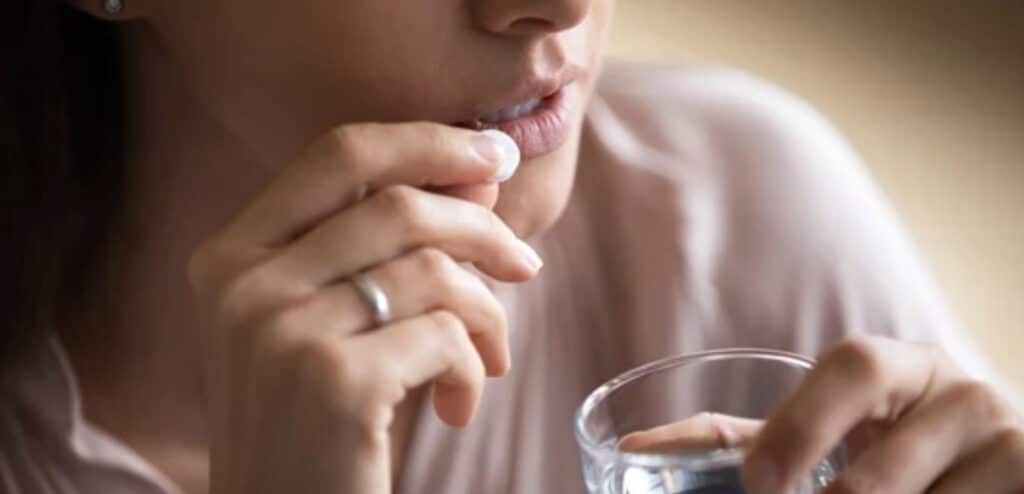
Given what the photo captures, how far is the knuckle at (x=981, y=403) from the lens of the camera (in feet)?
2.29

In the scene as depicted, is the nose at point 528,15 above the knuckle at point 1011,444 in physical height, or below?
above

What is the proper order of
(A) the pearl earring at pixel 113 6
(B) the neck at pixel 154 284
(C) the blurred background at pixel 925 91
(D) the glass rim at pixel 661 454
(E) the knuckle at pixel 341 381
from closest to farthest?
(D) the glass rim at pixel 661 454 → (E) the knuckle at pixel 341 381 → (A) the pearl earring at pixel 113 6 → (B) the neck at pixel 154 284 → (C) the blurred background at pixel 925 91

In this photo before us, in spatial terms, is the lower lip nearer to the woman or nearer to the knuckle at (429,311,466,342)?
the woman

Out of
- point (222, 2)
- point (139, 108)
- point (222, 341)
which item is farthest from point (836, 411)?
point (139, 108)

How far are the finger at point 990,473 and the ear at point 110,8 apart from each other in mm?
Result: 609

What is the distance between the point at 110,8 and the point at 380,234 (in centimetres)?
33

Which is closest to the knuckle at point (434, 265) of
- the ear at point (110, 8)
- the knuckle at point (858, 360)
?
the knuckle at point (858, 360)

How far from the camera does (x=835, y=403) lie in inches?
26.2

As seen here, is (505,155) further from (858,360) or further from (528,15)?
(858,360)

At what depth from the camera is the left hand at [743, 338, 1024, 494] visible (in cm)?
65

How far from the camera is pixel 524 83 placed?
84 cm

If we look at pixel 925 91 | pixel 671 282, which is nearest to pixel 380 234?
pixel 671 282

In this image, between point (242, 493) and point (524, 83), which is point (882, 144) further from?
point (242, 493)

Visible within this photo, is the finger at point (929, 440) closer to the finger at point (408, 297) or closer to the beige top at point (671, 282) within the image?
the finger at point (408, 297)
